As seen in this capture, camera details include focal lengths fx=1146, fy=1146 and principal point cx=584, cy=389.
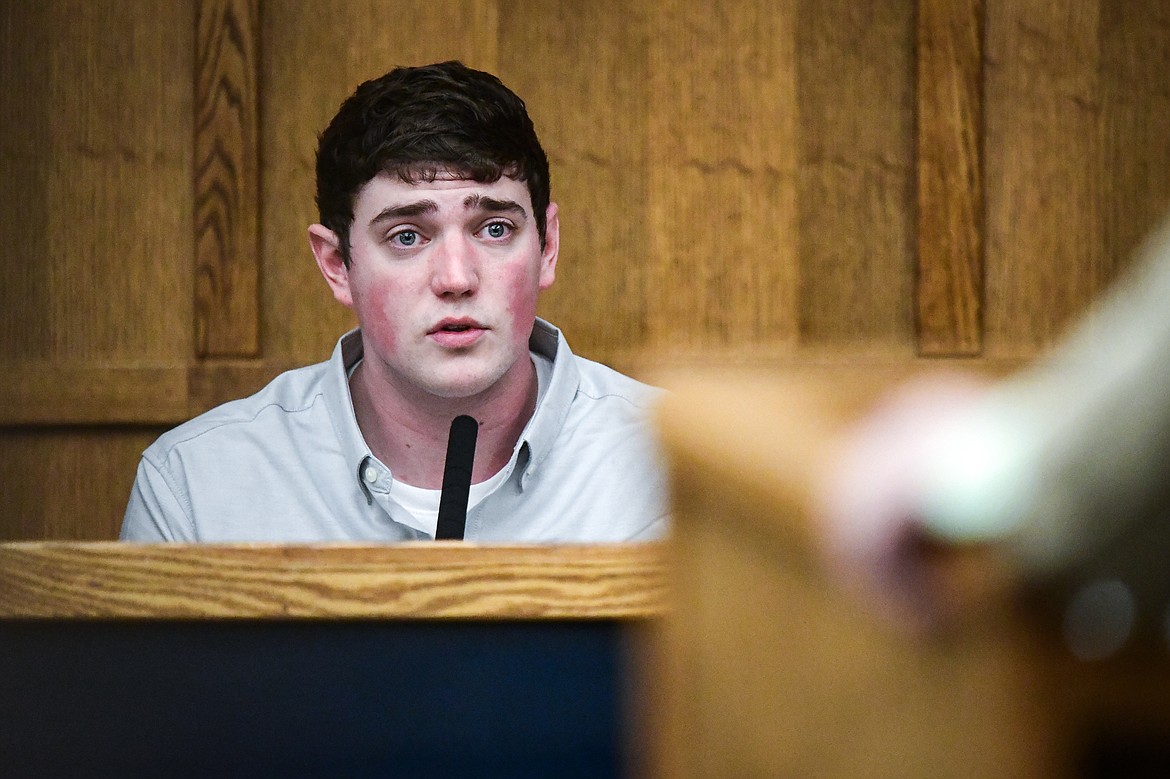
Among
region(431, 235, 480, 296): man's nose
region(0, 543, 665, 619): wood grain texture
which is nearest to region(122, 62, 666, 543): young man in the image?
region(431, 235, 480, 296): man's nose

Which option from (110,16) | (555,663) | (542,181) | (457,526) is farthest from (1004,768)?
(110,16)

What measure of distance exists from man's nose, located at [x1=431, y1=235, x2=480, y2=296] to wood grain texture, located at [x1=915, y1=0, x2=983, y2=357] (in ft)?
1.77

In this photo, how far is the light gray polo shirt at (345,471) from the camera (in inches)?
46.3

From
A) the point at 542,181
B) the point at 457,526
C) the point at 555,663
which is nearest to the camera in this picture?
the point at 555,663

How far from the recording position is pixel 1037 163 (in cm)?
134

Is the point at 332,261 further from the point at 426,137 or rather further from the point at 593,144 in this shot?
the point at 593,144

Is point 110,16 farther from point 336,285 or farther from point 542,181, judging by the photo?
point 542,181

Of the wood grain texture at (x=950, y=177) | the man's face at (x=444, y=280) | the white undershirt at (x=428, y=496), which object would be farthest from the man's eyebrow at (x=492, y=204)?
the wood grain texture at (x=950, y=177)

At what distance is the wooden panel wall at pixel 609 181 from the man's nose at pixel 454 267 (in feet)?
0.56

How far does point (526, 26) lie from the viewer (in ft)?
4.43

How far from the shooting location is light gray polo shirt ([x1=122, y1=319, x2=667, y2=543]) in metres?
1.18

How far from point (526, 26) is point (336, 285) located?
38 cm

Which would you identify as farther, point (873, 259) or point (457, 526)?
point (873, 259)

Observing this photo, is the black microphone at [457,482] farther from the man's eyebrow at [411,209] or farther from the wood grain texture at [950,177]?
the wood grain texture at [950,177]
